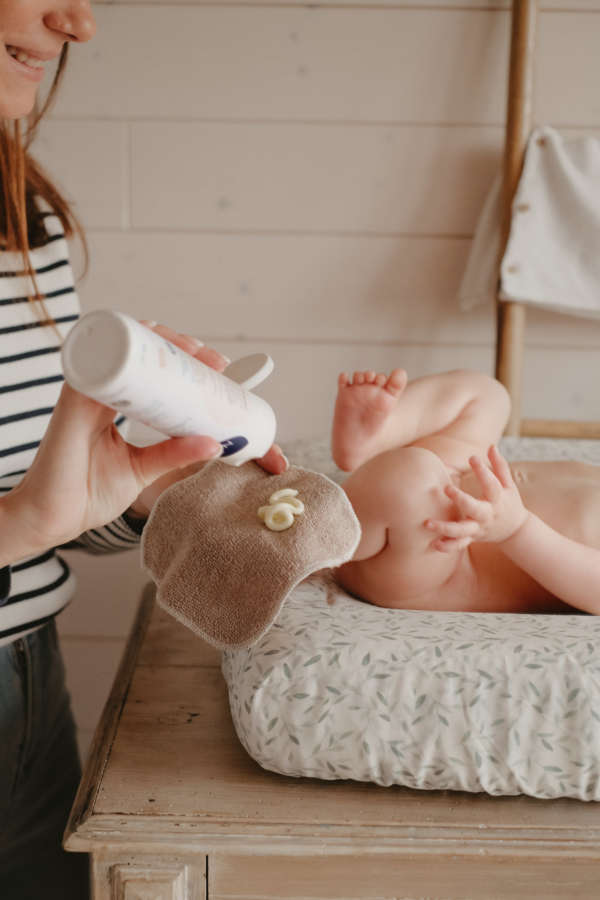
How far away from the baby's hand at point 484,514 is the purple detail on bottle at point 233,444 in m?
0.30

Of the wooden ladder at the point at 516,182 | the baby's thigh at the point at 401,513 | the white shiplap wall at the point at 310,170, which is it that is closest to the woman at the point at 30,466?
the baby's thigh at the point at 401,513

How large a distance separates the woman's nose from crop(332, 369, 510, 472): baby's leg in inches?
16.1

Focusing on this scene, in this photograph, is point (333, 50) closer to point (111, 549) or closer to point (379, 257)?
point (379, 257)

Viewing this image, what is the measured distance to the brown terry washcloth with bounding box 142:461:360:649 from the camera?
0.67 meters

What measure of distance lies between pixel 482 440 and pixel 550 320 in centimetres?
45

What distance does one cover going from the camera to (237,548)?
27.1 inches

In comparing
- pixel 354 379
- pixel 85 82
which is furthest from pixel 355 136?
pixel 354 379

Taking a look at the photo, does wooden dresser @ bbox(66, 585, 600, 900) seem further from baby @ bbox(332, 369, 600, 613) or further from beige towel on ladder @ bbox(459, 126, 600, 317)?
beige towel on ladder @ bbox(459, 126, 600, 317)

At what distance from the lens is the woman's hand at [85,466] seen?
1.67ft

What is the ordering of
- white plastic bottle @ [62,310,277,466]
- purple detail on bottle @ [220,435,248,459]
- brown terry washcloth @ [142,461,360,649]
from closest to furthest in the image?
white plastic bottle @ [62,310,277,466]
purple detail on bottle @ [220,435,248,459]
brown terry washcloth @ [142,461,360,649]

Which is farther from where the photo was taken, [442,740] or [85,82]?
[85,82]

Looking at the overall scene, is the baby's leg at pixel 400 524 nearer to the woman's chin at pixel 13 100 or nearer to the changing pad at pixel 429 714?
the changing pad at pixel 429 714

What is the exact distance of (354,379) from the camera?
94cm

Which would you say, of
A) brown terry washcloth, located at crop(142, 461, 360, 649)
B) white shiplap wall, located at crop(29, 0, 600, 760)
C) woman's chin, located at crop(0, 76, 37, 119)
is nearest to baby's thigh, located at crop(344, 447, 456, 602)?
brown terry washcloth, located at crop(142, 461, 360, 649)
